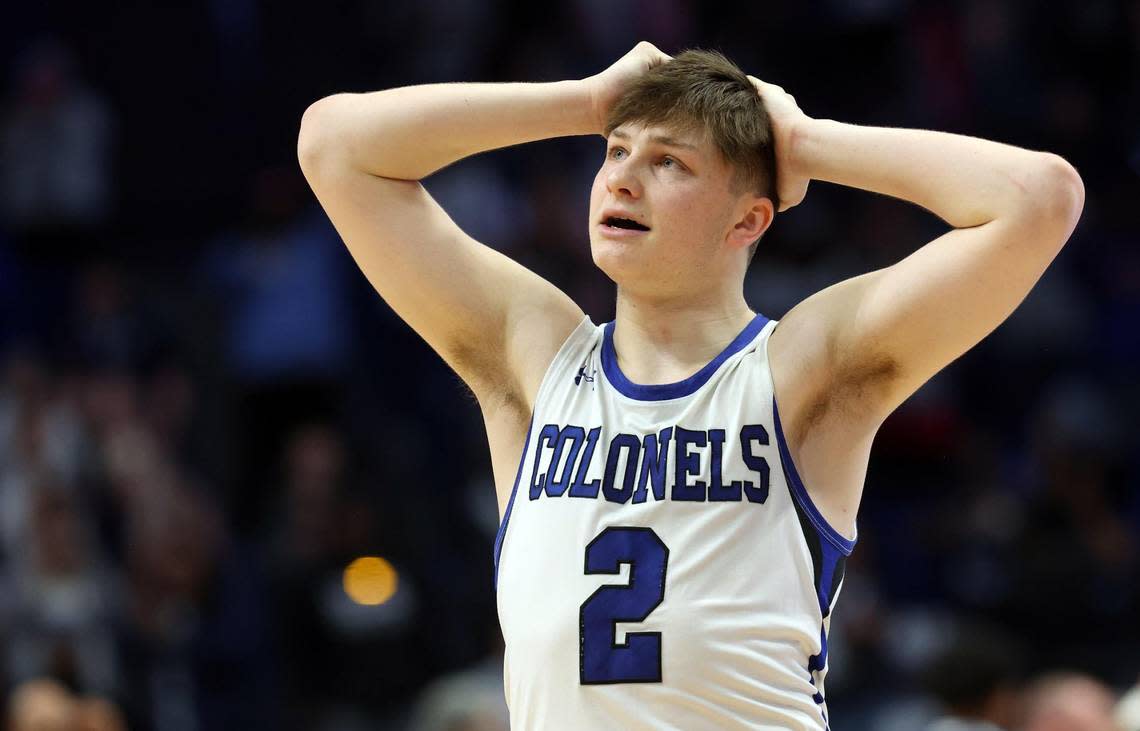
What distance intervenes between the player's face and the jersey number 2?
684mm

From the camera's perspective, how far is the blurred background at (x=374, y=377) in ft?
31.9

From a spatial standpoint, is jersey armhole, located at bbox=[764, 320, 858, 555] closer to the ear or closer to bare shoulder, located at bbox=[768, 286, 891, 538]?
bare shoulder, located at bbox=[768, 286, 891, 538]

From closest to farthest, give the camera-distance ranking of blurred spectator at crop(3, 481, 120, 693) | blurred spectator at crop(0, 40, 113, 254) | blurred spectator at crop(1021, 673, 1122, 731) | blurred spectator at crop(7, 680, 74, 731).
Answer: blurred spectator at crop(1021, 673, 1122, 731)
blurred spectator at crop(7, 680, 74, 731)
blurred spectator at crop(3, 481, 120, 693)
blurred spectator at crop(0, 40, 113, 254)

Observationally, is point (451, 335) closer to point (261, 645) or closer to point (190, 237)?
point (261, 645)

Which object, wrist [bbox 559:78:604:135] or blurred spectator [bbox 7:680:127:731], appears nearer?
wrist [bbox 559:78:604:135]

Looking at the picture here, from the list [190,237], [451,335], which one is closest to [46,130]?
[190,237]

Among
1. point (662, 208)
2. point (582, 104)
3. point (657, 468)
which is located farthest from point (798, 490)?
point (582, 104)

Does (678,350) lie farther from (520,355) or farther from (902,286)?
(902,286)

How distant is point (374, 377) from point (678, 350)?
8.12 metres

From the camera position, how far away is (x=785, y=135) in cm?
421

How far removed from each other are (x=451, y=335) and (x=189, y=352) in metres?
8.17

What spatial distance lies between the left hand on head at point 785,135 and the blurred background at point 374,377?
308cm

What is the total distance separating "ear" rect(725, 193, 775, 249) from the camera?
13.9ft

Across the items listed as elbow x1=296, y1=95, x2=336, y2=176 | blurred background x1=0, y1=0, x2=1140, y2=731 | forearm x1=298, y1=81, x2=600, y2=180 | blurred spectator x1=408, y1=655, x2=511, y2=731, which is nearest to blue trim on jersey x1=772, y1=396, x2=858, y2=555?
forearm x1=298, y1=81, x2=600, y2=180
